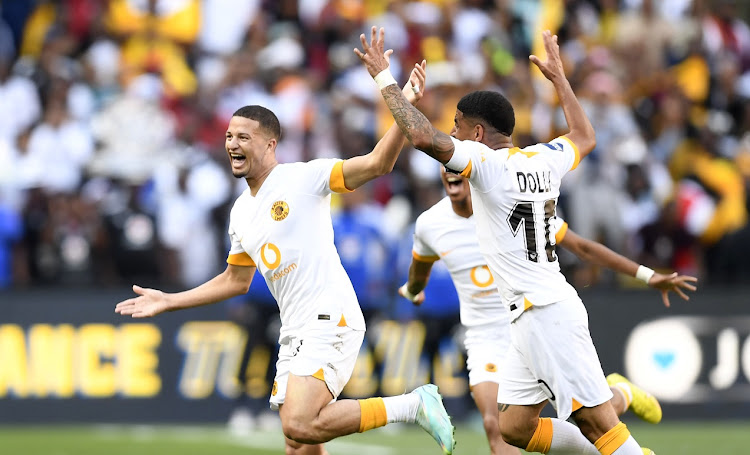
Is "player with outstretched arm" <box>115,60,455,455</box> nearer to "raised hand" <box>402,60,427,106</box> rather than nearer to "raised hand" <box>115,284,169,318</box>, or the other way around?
"raised hand" <box>115,284,169,318</box>

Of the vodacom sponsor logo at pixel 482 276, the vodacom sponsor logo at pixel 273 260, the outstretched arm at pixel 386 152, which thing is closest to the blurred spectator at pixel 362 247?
the vodacom sponsor logo at pixel 482 276

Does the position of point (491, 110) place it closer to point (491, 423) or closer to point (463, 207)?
point (463, 207)

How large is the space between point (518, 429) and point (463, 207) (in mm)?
2210

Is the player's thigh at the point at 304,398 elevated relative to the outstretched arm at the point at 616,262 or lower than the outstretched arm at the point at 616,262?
lower

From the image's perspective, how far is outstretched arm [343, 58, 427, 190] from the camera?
27.9ft

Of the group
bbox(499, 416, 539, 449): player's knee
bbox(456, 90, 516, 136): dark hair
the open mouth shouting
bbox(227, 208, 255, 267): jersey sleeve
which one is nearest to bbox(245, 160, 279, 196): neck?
the open mouth shouting

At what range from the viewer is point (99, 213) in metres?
16.4

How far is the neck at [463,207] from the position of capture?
33.9 ft

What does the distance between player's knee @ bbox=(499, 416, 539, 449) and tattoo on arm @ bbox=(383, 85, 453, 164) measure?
1961mm

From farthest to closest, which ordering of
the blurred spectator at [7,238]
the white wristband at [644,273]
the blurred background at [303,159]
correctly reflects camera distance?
the blurred spectator at [7,238] → the blurred background at [303,159] → the white wristband at [644,273]

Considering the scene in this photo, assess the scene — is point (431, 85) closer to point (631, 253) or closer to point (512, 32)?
point (512, 32)

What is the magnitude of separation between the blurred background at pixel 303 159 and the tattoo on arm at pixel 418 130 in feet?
23.9

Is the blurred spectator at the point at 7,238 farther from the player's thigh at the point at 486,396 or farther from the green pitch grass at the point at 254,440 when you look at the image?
the player's thigh at the point at 486,396

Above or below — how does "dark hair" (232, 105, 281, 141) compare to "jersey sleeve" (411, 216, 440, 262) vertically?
above
